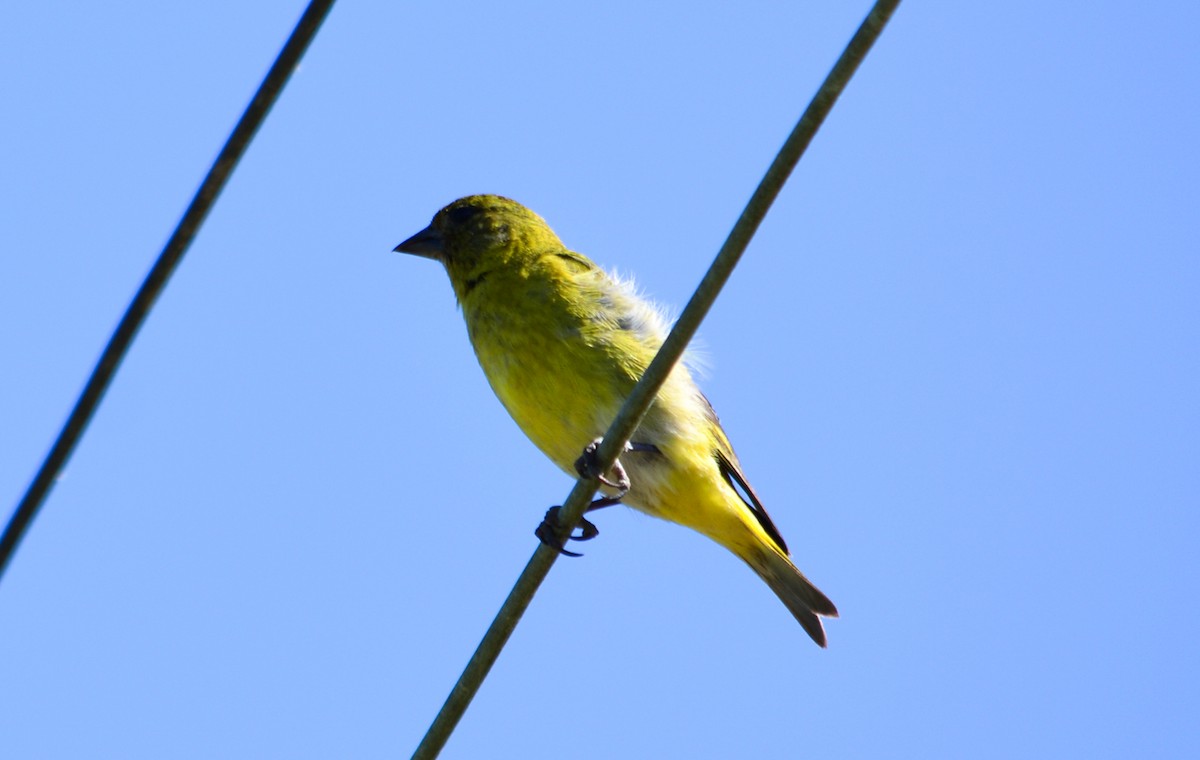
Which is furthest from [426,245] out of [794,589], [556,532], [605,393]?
[556,532]

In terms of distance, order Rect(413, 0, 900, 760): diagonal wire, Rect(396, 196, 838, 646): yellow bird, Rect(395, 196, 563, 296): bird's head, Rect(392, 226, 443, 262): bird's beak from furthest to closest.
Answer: Rect(392, 226, 443, 262): bird's beak, Rect(395, 196, 563, 296): bird's head, Rect(396, 196, 838, 646): yellow bird, Rect(413, 0, 900, 760): diagonal wire

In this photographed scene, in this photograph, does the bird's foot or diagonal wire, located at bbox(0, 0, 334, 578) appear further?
the bird's foot

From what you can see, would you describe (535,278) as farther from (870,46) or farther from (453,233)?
(870,46)

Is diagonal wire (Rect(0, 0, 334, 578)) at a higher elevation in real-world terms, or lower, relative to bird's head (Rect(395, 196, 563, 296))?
lower

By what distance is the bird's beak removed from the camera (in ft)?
22.1

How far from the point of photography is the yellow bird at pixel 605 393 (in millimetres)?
5148

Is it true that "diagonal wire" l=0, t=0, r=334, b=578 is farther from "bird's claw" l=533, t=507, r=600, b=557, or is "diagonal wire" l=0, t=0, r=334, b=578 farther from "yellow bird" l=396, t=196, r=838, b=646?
"yellow bird" l=396, t=196, r=838, b=646

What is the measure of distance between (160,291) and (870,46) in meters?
1.39

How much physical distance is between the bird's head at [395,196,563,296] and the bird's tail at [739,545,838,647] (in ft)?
5.88

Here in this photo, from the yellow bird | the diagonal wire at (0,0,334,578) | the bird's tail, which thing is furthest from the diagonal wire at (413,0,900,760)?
the bird's tail

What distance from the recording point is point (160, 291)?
1513 millimetres

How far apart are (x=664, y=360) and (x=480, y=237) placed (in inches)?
144

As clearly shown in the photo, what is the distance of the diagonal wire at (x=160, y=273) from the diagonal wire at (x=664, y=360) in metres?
1.12

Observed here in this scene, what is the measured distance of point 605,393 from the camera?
16.8 ft
